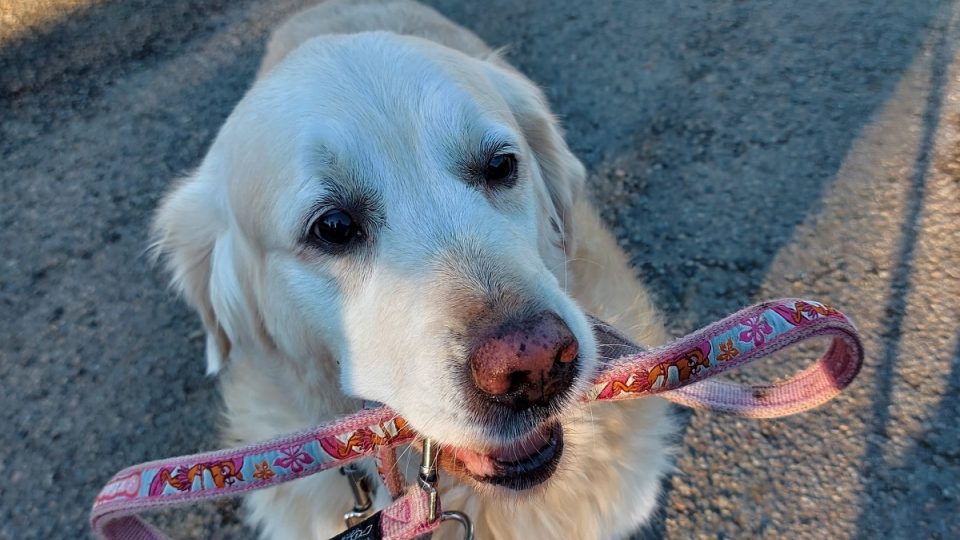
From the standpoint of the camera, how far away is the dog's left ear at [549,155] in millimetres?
2316

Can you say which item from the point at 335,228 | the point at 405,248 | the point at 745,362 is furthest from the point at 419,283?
the point at 745,362

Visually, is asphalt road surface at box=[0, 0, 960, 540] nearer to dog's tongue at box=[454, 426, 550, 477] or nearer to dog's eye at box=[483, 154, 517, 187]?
dog's tongue at box=[454, 426, 550, 477]

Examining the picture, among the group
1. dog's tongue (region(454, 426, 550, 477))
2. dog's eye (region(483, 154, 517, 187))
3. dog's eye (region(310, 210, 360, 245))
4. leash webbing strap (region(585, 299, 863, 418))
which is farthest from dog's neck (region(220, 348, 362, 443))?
leash webbing strap (region(585, 299, 863, 418))

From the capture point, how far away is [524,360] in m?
1.36

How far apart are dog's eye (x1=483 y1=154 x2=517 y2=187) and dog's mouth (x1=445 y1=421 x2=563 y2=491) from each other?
641 millimetres

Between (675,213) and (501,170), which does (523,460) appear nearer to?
(501,170)

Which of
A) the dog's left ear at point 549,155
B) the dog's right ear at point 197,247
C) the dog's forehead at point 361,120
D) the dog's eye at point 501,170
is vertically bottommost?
the dog's right ear at point 197,247

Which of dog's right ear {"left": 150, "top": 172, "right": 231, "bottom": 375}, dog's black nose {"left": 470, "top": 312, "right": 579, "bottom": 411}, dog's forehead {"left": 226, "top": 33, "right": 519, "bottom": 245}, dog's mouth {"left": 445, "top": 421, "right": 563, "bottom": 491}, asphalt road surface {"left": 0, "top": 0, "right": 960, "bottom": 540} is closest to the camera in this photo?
dog's black nose {"left": 470, "top": 312, "right": 579, "bottom": 411}

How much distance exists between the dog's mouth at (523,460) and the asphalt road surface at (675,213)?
1.02 metres

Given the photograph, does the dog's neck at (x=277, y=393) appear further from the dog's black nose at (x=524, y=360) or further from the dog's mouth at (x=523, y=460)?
the dog's black nose at (x=524, y=360)

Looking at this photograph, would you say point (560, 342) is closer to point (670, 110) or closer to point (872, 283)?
point (872, 283)

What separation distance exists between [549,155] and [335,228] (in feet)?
2.92

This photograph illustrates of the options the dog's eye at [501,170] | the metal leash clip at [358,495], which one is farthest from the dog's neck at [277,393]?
the dog's eye at [501,170]

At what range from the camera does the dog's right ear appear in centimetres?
226
